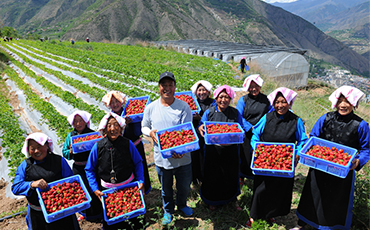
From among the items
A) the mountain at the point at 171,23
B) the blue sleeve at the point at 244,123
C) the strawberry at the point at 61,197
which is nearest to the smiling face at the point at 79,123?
the strawberry at the point at 61,197

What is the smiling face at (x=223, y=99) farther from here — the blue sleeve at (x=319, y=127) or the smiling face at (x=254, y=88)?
the blue sleeve at (x=319, y=127)

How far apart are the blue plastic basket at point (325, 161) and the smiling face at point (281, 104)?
1.63 feet

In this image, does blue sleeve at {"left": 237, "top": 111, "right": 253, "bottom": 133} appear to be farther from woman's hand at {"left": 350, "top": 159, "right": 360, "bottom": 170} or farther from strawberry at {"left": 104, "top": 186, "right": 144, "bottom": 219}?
strawberry at {"left": 104, "top": 186, "right": 144, "bottom": 219}

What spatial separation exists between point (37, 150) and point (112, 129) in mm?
863

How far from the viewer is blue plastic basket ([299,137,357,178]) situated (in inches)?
102

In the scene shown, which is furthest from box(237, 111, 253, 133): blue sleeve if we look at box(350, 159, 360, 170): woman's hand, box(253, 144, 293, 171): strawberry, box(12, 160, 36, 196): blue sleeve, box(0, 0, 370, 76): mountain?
box(0, 0, 370, 76): mountain

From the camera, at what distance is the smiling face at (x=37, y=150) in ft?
8.52

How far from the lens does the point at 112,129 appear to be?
2.73m

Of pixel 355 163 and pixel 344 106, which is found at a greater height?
pixel 344 106

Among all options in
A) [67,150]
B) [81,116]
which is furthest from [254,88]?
[67,150]


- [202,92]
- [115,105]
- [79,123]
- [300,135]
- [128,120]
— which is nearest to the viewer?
[300,135]

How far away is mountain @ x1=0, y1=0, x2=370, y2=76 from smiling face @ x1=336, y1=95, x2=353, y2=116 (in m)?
79.9

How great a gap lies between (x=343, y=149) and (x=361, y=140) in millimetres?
271

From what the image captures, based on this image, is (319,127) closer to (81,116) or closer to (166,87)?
(166,87)
